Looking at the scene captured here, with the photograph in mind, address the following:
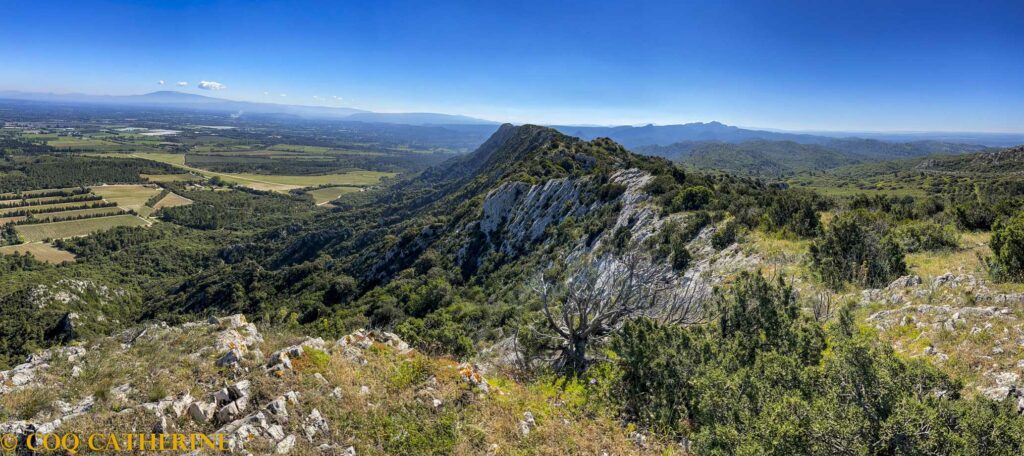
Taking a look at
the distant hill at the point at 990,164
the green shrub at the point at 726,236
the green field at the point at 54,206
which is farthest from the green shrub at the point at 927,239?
the green field at the point at 54,206

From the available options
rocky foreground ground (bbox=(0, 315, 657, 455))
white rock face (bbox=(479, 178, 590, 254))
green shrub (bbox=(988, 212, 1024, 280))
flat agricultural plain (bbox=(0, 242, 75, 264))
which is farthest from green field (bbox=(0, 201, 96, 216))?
green shrub (bbox=(988, 212, 1024, 280))

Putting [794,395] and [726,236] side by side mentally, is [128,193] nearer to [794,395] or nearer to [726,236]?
[726,236]

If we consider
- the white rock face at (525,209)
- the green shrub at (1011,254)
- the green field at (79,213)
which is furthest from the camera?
the green field at (79,213)

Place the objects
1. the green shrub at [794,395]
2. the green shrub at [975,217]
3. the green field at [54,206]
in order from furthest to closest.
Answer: the green field at [54,206], the green shrub at [975,217], the green shrub at [794,395]

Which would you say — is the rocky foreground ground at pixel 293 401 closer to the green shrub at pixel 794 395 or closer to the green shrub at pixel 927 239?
the green shrub at pixel 794 395

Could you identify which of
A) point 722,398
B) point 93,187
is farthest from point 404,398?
point 93,187

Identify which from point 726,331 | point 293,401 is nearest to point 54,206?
point 293,401

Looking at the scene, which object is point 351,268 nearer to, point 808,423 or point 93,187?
point 808,423

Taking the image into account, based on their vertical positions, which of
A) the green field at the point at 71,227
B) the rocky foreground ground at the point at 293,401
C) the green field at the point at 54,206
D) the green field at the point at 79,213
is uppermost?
the rocky foreground ground at the point at 293,401
